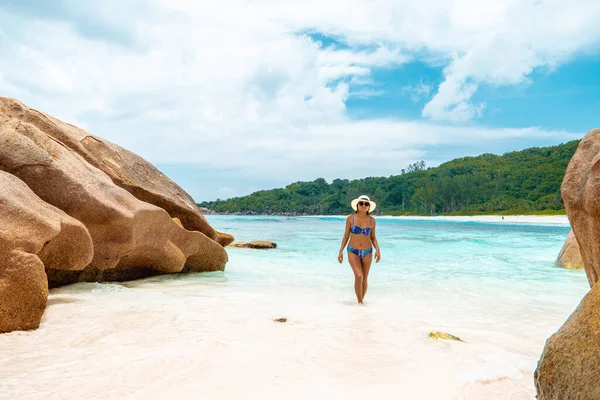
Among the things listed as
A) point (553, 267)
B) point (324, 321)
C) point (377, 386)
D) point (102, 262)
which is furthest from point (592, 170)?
point (553, 267)

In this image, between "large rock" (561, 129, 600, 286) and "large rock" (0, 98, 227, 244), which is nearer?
"large rock" (561, 129, 600, 286)

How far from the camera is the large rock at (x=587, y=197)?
4.14 m

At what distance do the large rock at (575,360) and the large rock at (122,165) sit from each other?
7.25 m

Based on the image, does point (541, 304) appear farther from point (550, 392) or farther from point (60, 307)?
point (60, 307)

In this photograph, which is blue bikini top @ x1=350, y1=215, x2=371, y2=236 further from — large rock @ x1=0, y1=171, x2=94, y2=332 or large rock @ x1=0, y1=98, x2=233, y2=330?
large rock @ x1=0, y1=171, x2=94, y2=332

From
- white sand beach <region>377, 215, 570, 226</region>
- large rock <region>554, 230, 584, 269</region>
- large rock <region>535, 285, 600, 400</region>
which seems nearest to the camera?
large rock <region>535, 285, 600, 400</region>

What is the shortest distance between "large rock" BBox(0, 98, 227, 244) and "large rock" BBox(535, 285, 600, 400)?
725cm

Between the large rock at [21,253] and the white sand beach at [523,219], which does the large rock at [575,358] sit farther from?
the white sand beach at [523,219]

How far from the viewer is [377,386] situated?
3420 mm

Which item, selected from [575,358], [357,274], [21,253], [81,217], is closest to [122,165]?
[81,217]

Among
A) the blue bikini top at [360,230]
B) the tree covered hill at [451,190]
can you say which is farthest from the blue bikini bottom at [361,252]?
the tree covered hill at [451,190]

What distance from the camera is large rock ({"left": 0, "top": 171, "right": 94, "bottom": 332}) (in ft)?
14.5

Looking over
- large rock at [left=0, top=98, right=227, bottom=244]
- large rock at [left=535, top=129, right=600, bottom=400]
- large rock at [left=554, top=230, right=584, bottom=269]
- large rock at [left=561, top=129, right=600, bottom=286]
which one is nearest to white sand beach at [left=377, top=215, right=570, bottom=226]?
large rock at [left=554, top=230, right=584, bottom=269]

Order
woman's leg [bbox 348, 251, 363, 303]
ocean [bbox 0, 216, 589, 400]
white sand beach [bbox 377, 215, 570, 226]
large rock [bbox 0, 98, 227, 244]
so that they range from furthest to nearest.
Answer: white sand beach [bbox 377, 215, 570, 226] < large rock [bbox 0, 98, 227, 244] < woman's leg [bbox 348, 251, 363, 303] < ocean [bbox 0, 216, 589, 400]
